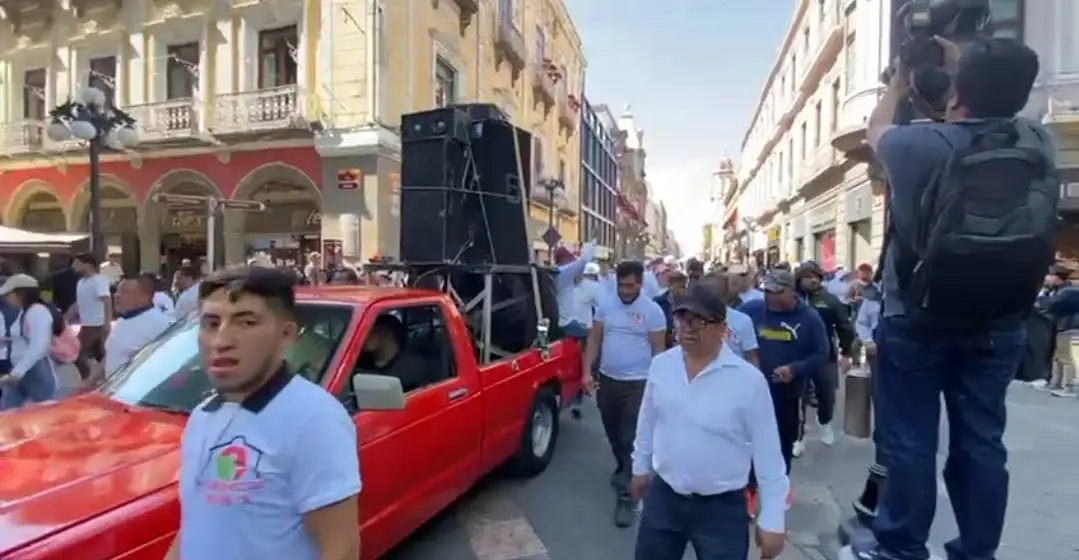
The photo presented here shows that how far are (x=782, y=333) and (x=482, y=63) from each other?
20683 millimetres

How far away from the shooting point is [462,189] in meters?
7.53

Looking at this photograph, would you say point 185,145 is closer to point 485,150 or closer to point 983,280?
point 485,150

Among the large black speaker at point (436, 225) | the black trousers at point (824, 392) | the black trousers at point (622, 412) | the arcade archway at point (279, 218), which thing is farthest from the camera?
the arcade archway at point (279, 218)

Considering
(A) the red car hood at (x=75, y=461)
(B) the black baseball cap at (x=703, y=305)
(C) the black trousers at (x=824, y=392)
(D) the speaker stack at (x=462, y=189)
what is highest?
(D) the speaker stack at (x=462, y=189)

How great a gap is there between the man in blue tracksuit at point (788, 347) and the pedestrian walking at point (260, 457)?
157 inches

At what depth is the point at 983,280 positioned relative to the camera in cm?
220

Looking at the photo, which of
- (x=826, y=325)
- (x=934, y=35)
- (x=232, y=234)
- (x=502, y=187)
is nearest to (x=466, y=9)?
(x=232, y=234)

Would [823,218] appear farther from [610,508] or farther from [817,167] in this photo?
[610,508]

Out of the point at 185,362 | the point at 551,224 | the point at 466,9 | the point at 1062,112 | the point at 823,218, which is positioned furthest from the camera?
the point at 823,218

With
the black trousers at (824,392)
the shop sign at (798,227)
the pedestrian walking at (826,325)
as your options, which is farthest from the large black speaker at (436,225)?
the shop sign at (798,227)

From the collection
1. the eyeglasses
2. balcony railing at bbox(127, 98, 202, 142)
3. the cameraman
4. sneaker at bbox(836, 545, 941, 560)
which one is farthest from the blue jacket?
balcony railing at bbox(127, 98, 202, 142)

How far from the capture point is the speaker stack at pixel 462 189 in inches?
292

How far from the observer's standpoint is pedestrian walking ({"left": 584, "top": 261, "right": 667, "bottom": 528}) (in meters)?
5.27

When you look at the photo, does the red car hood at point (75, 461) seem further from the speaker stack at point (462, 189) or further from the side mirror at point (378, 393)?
the speaker stack at point (462, 189)
